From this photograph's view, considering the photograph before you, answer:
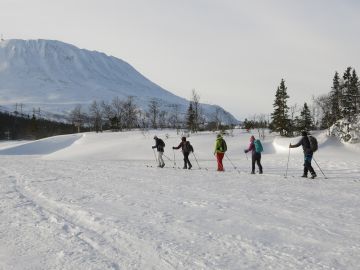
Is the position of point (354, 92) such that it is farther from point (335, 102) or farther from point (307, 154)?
point (307, 154)

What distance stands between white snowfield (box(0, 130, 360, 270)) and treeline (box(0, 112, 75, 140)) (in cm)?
9086

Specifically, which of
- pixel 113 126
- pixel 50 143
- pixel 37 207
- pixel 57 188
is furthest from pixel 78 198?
pixel 113 126

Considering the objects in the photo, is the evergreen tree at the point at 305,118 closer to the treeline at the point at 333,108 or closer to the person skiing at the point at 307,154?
the treeline at the point at 333,108

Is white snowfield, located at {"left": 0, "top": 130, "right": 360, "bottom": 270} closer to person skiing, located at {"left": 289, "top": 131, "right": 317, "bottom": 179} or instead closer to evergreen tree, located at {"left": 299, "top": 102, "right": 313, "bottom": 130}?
person skiing, located at {"left": 289, "top": 131, "right": 317, "bottom": 179}

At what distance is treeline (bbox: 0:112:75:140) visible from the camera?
4015 inches

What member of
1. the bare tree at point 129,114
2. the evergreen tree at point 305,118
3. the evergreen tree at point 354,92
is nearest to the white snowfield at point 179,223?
the evergreen tree at point 354,92

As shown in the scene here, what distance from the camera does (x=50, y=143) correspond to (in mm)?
55781

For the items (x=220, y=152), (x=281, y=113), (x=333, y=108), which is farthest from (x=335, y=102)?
(x=220, y=152)

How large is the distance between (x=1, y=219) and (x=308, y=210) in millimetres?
6438

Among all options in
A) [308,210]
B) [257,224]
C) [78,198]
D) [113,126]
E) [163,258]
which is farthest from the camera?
[113,126]

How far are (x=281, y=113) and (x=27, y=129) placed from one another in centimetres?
7544

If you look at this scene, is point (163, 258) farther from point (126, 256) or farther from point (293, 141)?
point (293, 141)

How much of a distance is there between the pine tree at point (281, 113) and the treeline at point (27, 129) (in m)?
63.7

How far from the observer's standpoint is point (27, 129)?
10812cm
